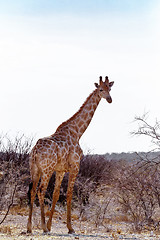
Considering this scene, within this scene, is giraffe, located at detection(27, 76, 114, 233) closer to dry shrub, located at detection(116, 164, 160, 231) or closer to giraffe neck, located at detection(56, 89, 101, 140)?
giraffe neck, located at detection(56, 89, 101, 140)

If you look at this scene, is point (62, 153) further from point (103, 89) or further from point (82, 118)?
point (103, 89)

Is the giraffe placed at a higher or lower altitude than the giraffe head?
lower

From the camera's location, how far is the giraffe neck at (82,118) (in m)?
9.43

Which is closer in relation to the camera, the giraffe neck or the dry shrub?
the giraffe neck

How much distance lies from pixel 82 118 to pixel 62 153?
1.42 metres

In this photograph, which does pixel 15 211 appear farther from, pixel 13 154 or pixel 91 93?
pixel 91 93

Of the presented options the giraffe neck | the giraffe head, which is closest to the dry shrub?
the giraffe neck

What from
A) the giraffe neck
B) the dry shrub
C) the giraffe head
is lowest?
the dry shrub

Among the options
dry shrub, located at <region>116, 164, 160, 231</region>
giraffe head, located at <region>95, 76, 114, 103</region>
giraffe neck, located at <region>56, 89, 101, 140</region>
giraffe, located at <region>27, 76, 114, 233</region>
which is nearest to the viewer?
giraffe, located at <region>27, 76, 114, 233</region>

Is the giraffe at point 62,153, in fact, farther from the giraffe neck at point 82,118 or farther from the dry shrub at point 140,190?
the dry shrub at point 140,190

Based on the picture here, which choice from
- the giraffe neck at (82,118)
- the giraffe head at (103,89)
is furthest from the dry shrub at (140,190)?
the giraffe head at (103,89)

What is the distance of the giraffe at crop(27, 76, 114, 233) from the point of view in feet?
26.9

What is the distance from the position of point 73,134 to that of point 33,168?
4.95 ft

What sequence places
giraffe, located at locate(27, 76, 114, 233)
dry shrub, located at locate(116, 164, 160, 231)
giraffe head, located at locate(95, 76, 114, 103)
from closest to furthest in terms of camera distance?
1. giraffe, located at locate(27, 76, 114, 233)
2. giraffe head, located at locate(95, 76, 114, 103)
3. dry shrub, located at locate(116, 164, 160, 231)
